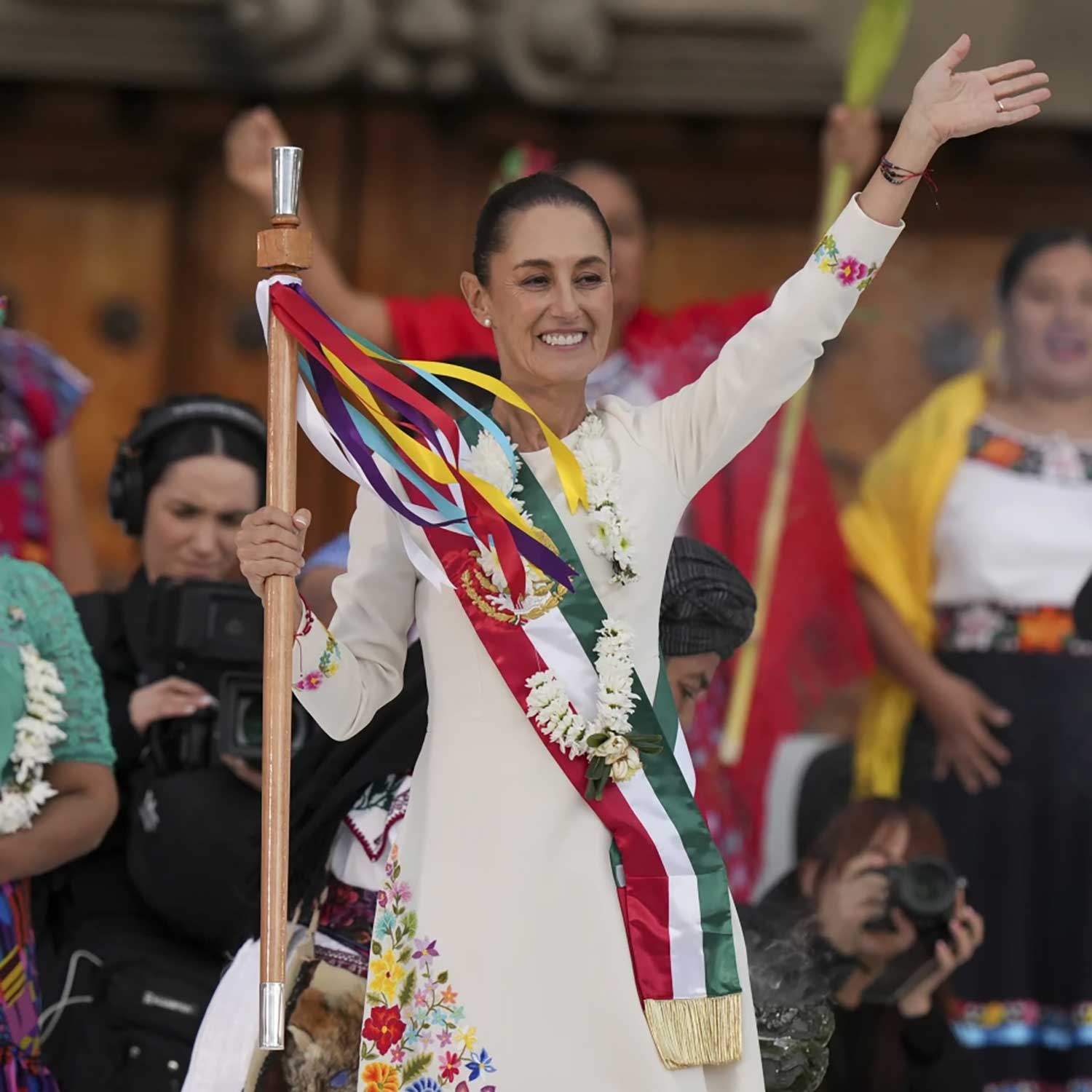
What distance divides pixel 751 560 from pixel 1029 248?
33.2 inches

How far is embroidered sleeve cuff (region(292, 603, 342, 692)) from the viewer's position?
234 centimetres

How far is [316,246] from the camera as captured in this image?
3.99 m

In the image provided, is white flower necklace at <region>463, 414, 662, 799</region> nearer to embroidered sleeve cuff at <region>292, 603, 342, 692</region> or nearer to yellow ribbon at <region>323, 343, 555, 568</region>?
yellow ribbon at <region>323, 343, 555, 568</region>

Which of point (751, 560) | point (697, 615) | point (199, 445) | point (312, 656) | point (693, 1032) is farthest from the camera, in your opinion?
point (751, 560)

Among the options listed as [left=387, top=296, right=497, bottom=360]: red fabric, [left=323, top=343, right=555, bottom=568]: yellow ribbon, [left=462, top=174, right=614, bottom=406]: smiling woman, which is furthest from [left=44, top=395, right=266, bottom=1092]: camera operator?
[left=462, top=174, right=614, bottom=406]: smiling woman

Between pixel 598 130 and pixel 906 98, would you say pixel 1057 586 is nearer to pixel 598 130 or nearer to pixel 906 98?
pixel 906 98

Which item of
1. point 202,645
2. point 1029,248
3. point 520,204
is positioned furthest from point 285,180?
point 1029,248

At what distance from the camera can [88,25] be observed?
4.87m

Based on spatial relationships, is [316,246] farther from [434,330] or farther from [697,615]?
[697,615]

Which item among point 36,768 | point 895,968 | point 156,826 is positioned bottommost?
point 895,968

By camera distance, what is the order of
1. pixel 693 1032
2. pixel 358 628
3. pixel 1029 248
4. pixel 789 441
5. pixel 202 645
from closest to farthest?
pixel 693 1032 → pixel 358 628 → pixel 202 645 → pixel 789 441 → pixel 1029 248

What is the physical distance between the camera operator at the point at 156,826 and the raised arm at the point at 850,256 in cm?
115

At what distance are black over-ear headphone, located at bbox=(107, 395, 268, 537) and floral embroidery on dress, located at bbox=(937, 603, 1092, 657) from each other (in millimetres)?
1408

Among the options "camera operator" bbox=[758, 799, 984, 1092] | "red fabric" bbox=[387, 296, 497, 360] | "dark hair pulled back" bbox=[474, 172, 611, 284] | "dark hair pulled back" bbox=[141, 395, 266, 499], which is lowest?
"camera operator" bbox=[758, 799, 984, 1092]
